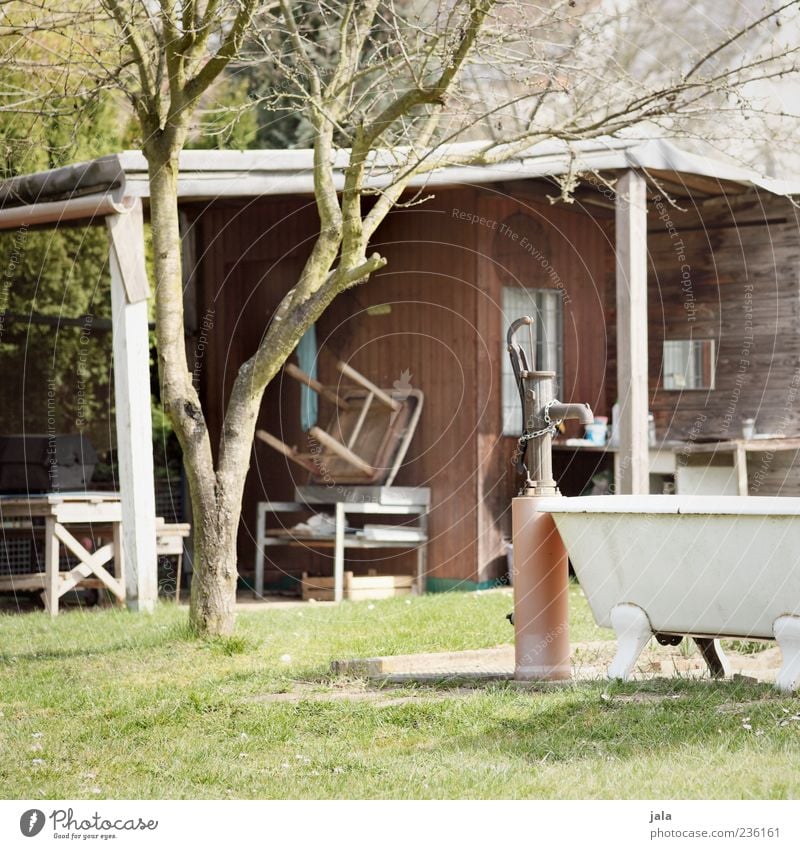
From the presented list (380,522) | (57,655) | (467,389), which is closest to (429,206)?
(467,389)

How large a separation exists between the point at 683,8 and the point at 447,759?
43.6ft

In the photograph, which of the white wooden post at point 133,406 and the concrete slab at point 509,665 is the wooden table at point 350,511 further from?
the concrete slab at point 509,665

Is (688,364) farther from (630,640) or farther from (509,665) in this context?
(630,640)

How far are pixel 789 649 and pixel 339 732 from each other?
1860 mm

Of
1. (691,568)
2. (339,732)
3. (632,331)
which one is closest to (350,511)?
(632,331)

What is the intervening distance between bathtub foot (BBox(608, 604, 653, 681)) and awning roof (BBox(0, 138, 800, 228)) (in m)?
3.56

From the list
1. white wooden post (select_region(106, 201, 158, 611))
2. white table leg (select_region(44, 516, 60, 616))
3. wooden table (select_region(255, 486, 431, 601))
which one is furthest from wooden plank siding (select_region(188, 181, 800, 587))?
white table leg (select_region(44, 516, 60, 616))

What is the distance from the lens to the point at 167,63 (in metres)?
6.42

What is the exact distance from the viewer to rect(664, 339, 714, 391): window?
34.3 feet

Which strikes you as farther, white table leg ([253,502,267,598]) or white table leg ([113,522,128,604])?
white table leg ([253,502,267,598])

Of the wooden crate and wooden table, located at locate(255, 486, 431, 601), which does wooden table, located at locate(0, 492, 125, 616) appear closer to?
wooden table, located at locate(255, 486, 431, 601)

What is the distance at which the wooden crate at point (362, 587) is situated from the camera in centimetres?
917

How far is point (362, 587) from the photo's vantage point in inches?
362
